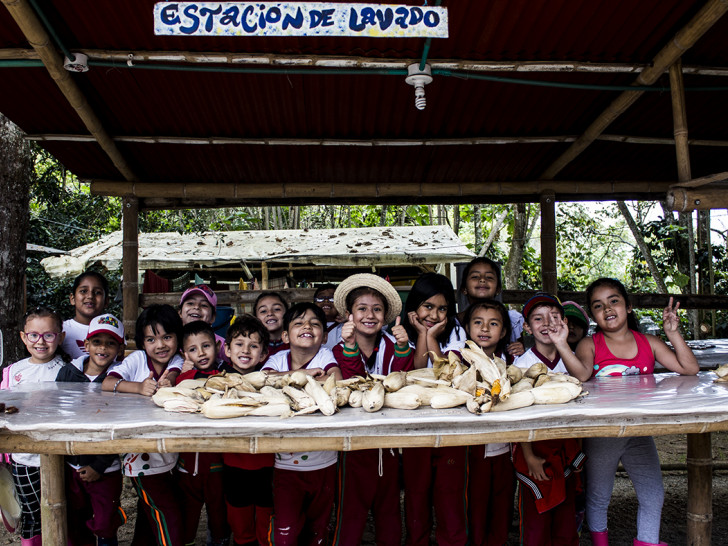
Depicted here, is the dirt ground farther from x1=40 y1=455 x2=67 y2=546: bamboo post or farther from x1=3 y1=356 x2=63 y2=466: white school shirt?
x1=40 y1=455 x2=67 y2=546: bamboo post

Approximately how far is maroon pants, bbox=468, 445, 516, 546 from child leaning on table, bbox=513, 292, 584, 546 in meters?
0.08

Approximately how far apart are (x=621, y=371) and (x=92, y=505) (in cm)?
282

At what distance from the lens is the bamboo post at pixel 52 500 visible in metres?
2.31

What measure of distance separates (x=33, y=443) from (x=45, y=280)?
372 inches

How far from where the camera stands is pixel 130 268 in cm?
524

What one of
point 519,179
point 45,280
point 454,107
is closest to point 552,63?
point 454,107

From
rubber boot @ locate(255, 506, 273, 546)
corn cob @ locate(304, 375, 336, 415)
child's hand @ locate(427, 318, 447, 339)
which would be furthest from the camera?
child's hand @ locate(427, 318, 447, 339)

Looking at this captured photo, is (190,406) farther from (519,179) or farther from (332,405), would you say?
(519,179)

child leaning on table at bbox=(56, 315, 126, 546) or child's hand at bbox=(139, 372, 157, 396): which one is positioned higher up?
child's hand at bbox=(139, 372, 157, 396)

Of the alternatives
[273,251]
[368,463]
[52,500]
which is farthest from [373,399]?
[273,251]

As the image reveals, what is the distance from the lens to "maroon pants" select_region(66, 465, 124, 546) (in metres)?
2.79

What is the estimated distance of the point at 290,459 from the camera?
267cm

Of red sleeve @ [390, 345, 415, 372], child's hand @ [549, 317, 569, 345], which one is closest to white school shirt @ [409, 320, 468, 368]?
red sleeve @ [390, 345, 415, 372]

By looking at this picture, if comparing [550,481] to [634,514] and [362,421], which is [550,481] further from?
[634,514]
